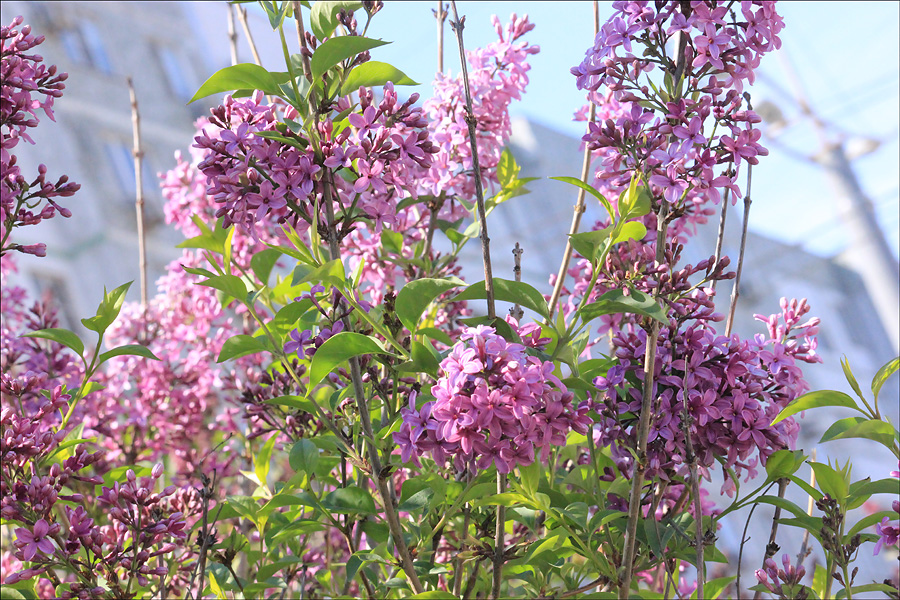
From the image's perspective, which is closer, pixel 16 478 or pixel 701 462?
pixel 701 462

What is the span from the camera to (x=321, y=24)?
3.45ft

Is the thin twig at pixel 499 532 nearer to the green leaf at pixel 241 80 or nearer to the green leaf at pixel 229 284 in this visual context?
the green leaf at pixel 229 284

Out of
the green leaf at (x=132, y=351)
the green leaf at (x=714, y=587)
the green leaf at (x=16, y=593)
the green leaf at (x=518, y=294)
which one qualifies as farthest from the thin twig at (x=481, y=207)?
the green leaf at (x=16, y=593)

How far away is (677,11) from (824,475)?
57cm

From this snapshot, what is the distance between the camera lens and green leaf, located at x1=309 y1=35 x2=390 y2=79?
3.04ft

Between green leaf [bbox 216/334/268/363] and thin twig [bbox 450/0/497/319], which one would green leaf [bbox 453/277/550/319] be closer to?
thin twig [bbox 450/0/497/319]

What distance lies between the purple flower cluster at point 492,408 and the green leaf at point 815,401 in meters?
0.21

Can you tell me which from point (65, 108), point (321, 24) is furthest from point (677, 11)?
point (65, 108)

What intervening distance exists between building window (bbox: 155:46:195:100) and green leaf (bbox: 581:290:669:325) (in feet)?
33.5

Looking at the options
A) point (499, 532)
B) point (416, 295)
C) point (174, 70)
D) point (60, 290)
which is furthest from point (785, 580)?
point (174, 70)

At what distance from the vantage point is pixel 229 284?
1.04 m

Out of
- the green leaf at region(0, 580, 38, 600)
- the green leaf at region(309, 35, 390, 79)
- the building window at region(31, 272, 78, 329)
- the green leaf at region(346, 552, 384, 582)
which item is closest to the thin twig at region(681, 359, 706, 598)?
the green leaf at region(346, 552, 384, 582)

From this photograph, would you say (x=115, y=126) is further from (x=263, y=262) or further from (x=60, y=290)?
(x=263, y=262)

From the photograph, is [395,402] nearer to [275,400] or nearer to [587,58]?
[275,400]
